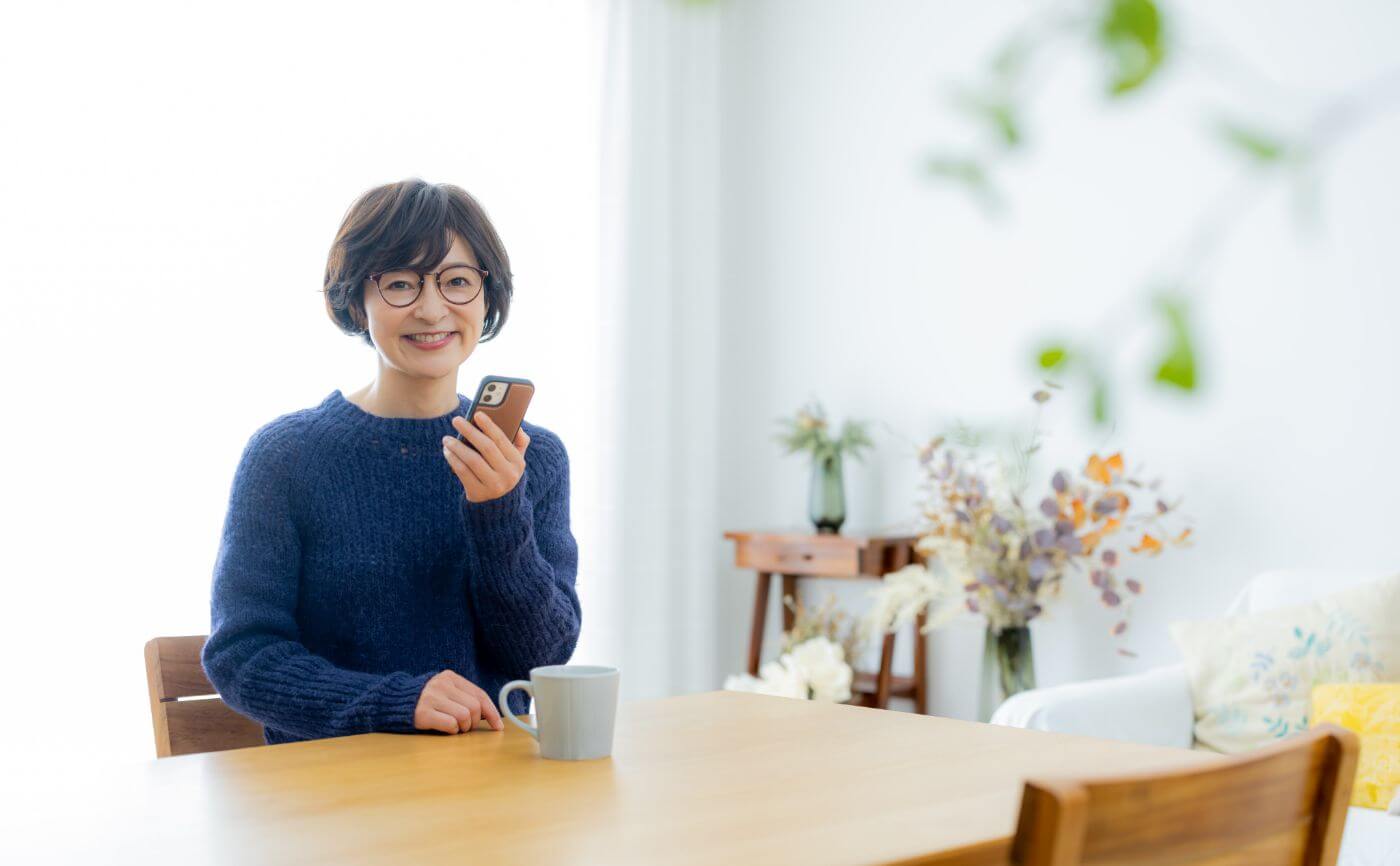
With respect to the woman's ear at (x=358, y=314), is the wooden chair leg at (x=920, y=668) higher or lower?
lower

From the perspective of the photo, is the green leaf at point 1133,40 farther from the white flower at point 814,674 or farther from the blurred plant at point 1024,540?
the white flower at point 814,674

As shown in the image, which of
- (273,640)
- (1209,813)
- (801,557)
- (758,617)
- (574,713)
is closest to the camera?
(1209,813)

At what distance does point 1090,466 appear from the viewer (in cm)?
306

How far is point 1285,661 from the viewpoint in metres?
2.58

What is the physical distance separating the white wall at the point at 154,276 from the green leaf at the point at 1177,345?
9.98 feet

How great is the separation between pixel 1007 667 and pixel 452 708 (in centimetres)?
217

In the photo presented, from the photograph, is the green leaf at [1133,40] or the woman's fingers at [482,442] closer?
the green leaf at [1133,40]

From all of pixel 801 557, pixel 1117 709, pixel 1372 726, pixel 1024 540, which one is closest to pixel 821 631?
pixel 801 557

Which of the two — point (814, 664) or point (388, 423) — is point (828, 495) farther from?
point (388, 423)

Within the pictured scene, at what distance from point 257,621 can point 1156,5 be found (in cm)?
125

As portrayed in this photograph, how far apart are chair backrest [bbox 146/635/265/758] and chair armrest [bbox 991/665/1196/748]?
1.45m

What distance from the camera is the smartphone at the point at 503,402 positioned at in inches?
52.0

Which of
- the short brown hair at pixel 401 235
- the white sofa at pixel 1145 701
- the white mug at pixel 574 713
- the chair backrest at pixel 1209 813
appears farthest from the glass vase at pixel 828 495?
the chair backrest at pixel 1209 813

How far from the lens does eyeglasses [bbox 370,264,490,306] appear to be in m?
1.47
